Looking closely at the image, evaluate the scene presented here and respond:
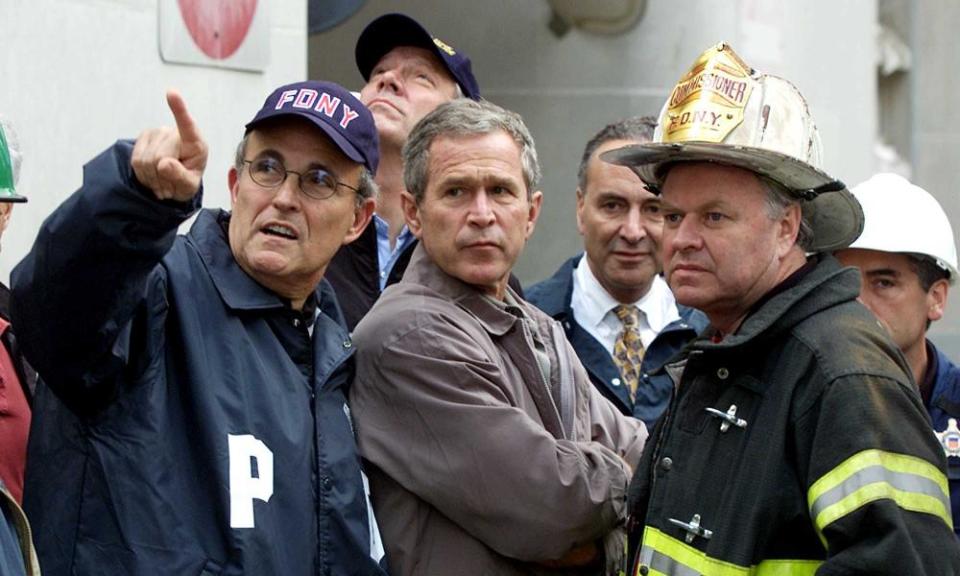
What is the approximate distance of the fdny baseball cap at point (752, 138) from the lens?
3.30 metres

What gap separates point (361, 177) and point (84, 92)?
2.01 m

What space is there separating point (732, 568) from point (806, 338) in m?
0.49

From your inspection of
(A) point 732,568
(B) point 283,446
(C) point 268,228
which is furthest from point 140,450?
(A) point 732,568

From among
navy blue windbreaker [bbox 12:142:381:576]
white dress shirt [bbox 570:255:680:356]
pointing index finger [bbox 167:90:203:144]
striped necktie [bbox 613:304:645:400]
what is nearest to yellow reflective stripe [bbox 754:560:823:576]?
navy blue windbreaker [bbox 12:142:381:576]

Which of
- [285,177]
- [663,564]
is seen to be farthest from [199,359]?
[663,564]

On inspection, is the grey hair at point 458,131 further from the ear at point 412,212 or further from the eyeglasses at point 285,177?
the eyeglasses at point 285,177

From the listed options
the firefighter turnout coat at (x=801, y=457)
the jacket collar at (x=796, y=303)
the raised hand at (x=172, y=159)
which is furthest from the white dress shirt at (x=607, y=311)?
the raised hand at (x=172, y=159)

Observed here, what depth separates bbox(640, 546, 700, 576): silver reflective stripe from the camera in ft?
10.6

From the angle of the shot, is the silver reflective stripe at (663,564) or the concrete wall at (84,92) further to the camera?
the concrete wall at (84,92)

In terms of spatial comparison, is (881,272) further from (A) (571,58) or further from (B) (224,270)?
(A) (571,58)

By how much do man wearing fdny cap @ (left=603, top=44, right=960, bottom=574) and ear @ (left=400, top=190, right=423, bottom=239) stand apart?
565 mm

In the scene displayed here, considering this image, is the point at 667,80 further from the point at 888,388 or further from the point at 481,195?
the point at 888,388

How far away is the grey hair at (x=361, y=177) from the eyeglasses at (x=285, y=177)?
28 mm

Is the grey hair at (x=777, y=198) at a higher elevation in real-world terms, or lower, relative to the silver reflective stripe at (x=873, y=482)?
higher
